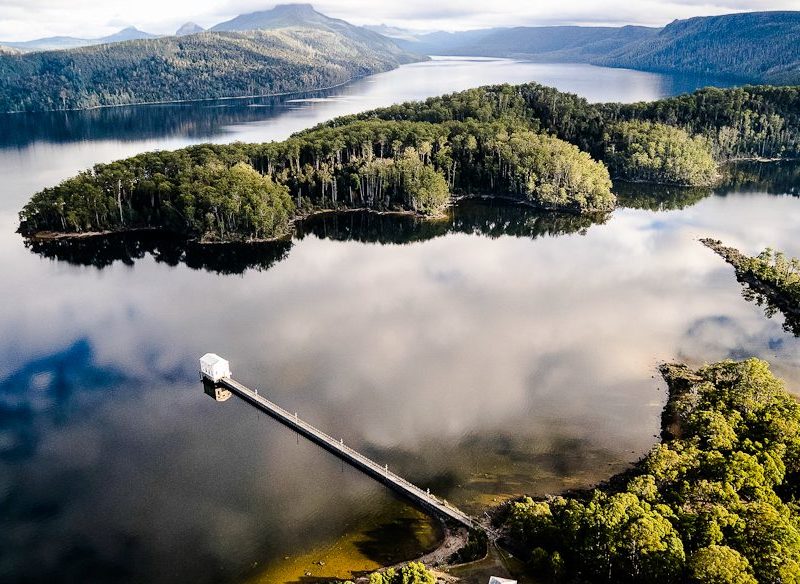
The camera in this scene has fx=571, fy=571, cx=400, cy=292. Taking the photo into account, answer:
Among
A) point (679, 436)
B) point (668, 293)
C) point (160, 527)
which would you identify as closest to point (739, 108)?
point (668, 293)

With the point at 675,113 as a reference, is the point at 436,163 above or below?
below

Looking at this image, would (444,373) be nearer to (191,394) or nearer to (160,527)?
(191,394)

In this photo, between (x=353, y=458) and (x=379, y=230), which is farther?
(x=379, y=230)

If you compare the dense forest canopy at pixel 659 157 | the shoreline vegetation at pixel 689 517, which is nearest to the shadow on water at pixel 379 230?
the dense forest canopy at pixel 659 157

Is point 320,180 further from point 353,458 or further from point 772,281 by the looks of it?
point 353,458

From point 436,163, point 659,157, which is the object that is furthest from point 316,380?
point 659,157

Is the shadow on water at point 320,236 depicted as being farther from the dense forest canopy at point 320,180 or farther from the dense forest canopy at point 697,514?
the dense forest canopy at point 697,514
